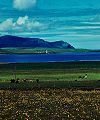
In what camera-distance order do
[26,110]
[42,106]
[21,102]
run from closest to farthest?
[26,110]
[42,106]
[21,102]

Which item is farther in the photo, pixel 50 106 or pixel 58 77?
pixel 58 77

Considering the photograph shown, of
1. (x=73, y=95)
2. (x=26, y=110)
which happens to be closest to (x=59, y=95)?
(x=73, y=95)

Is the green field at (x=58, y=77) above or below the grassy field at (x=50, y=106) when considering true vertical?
above

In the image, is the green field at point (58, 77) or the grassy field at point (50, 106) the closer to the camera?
the grassy field at point (50, 106)

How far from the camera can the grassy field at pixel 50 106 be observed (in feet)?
111

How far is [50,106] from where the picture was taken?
40.4m

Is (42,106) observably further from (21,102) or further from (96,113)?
(96,113)

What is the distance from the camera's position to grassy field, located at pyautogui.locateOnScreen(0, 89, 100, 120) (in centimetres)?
3369

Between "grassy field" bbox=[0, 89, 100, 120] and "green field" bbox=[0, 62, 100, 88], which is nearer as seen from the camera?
"grassy field" bbox=[0, 89, 100, 120]

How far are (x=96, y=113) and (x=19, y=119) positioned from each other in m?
6.42

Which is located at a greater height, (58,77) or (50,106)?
(58,77)

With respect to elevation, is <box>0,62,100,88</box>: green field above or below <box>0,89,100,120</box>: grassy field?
above

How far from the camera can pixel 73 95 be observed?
50250 millimetres

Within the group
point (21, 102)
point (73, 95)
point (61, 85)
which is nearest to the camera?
point (21, 102)
